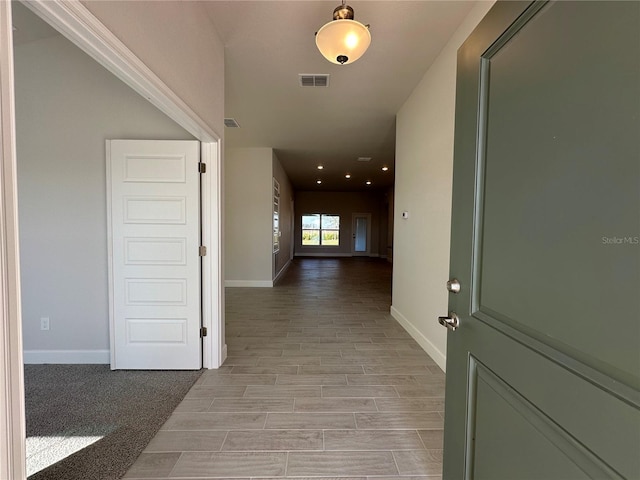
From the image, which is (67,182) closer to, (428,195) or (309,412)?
(309,412)

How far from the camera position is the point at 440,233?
2.59m

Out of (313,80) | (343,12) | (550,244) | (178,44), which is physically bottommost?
(550,244)

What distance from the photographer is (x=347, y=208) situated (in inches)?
509

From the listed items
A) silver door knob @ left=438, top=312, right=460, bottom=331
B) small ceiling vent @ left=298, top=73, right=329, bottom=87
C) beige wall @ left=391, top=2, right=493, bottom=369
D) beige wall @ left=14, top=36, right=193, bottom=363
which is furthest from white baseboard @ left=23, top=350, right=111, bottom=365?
small ceiling vent @ left=298, top=73, right=329, bottom=87

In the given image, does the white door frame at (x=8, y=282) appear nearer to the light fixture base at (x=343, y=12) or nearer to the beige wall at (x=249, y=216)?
the light fixture base at (x=343, y=12)

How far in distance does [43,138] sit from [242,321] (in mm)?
2822

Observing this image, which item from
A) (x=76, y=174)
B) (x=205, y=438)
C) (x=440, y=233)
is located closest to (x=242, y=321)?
(x=205, y=438)

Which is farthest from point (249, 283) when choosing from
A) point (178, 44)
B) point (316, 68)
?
point (178, 44)

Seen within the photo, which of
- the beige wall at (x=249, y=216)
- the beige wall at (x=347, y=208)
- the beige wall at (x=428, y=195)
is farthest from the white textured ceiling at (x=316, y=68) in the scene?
the beige wall at (x=347, y=208)

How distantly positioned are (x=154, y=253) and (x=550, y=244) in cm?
268

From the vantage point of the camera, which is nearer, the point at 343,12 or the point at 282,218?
the point at 343,12

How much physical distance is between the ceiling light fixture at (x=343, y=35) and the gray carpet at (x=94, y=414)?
2710mm

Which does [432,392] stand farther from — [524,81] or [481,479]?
[524,81]

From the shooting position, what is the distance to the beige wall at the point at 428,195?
245cm
